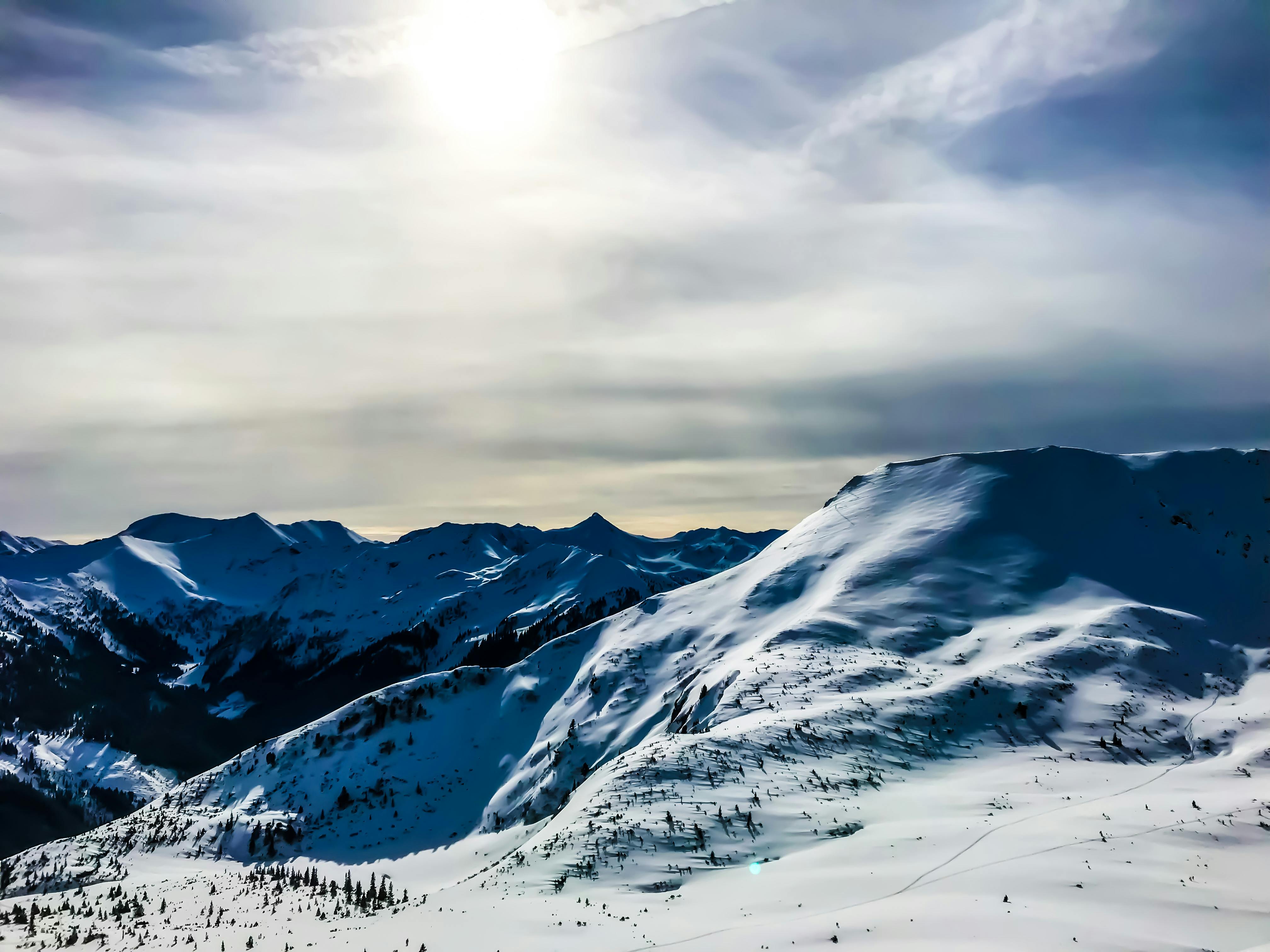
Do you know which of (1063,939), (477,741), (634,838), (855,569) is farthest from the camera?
(477,741)

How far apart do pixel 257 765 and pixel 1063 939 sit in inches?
4743

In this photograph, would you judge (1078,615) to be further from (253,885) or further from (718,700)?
(253,885)

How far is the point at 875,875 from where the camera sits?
118 feet

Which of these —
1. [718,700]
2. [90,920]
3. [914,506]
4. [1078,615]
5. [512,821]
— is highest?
[914,506]

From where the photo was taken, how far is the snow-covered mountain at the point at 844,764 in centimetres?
3444

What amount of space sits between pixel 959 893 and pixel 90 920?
5700 centimetres

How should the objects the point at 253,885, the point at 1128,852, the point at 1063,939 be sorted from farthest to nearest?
the point at 253,885, the point at 1128,852, the point at 1063,939

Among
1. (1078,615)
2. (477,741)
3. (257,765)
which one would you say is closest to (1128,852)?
(1078,615)

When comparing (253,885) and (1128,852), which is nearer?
(1128,852)

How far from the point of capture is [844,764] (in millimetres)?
56688

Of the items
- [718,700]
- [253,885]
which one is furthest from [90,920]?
[718,700]

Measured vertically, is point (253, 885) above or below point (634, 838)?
below

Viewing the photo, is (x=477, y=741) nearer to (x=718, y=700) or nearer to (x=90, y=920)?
(x=718, y=700)

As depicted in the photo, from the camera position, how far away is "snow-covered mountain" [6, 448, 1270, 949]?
1356 inches
